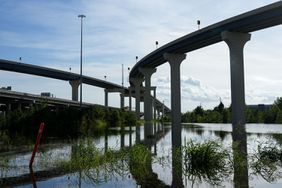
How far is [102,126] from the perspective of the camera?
6512 cm

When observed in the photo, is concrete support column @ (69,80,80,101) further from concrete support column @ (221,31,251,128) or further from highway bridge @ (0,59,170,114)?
concrete support column @ (221,31,251,128)

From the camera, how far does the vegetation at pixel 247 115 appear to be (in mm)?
115406

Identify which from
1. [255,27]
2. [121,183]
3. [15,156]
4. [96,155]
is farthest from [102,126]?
[121,183]

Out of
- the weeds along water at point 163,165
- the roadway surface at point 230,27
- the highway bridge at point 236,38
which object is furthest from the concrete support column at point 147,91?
the weeds along water at point 163,165

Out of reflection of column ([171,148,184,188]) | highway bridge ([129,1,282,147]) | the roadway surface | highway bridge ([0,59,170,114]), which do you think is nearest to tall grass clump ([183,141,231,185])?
reflection of column ([171,148,184,188])

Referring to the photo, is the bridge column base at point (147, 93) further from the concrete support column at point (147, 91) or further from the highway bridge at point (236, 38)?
the highway bridge at point (236, 38)

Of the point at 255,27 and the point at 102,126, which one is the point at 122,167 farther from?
the point at 102,126

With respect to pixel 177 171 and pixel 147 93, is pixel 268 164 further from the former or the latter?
pixel 147 93

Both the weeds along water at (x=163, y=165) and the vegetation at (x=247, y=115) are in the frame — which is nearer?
the weeds along water at (x=163, y=165)

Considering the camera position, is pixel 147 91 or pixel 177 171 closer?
pixel 177 171

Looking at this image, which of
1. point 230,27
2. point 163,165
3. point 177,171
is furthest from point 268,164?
point 230,27

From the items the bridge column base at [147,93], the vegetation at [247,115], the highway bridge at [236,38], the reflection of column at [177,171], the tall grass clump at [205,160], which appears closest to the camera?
the reflection of column at [177,171]

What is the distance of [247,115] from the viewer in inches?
5192

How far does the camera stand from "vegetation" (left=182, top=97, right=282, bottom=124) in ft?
379
